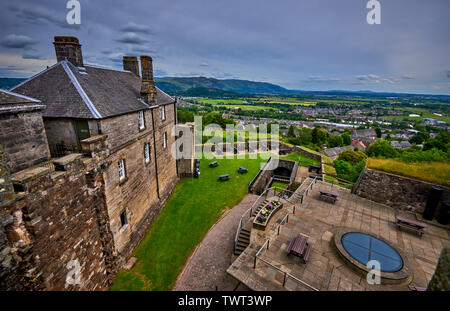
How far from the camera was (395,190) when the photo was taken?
13.4 meters

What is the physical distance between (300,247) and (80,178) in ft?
33.2

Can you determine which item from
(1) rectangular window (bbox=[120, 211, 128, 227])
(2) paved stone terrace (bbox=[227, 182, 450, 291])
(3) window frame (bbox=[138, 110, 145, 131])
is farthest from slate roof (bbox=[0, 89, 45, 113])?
(2) paved stone terrace (bbox=[227, 182, 450, 291])

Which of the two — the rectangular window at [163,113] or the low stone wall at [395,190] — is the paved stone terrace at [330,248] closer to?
the low stone wall at [395,190]

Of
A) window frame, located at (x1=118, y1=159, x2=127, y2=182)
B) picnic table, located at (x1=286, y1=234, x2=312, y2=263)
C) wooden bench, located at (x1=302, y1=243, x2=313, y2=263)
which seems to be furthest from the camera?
window frame, located at (x1=118, y1=159, x2=127, y2=182)

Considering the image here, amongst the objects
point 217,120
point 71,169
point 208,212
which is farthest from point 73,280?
point 217,120

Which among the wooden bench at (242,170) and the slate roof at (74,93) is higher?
the slate roof at (74,93)

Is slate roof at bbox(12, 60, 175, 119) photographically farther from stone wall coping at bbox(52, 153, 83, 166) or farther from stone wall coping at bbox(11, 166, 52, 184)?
stone wall coping at bbox(11, 166, 52, 184)

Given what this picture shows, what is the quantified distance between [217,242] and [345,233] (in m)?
8.46

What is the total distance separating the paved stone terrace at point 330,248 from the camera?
26.3ft

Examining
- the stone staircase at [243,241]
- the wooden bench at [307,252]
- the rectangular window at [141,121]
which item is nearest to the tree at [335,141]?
the stone staircase at [243,241]

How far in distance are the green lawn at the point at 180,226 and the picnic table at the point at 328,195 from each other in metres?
8.54

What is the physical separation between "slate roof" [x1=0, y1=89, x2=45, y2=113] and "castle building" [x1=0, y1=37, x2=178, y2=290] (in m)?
0.11

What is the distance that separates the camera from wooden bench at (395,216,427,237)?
10719mm

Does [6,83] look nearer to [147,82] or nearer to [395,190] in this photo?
[147,82]
